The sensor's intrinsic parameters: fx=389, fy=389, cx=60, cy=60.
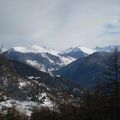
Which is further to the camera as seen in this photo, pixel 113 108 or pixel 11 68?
pixel 113 108

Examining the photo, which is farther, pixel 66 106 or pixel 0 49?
pixel 66 106

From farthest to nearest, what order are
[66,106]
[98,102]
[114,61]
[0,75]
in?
1. [66,106]
2. [98,102]
3. [114,61]
4. [0,75]

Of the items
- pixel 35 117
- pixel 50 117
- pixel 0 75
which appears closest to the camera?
pixel 0 75

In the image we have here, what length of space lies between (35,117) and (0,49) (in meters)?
84.3

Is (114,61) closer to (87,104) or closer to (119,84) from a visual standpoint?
(119,84)

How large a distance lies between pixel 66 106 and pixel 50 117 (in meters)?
15.8

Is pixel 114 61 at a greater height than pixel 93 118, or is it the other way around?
pixel 114 61

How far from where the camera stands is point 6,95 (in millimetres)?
30547

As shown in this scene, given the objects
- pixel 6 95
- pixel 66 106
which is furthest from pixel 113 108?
pixel 66 106

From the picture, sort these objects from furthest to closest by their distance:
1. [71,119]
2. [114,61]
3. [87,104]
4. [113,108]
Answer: [71,119] → [87,104] → [113,108] → [114,61]

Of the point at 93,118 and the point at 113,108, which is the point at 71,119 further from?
the point at 113,108

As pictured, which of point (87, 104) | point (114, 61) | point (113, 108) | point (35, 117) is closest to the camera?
point (114, 61)

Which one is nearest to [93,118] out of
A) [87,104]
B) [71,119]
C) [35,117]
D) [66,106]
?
[87,104]

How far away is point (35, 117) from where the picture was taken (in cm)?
11312
